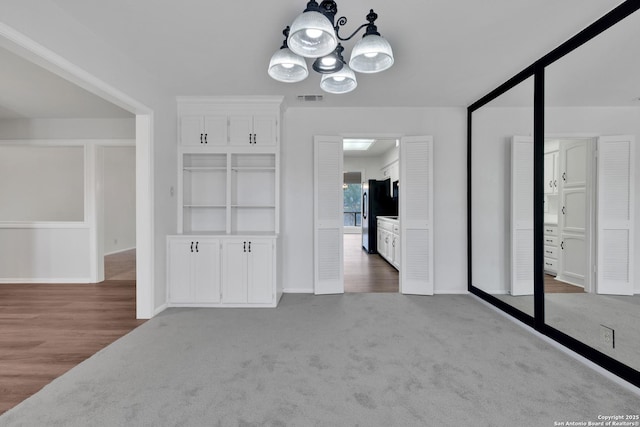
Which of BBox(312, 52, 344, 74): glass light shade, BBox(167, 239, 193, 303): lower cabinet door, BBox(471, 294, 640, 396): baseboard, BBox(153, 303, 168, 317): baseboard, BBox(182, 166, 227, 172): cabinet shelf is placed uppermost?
BBox(312, 52, 344, 74): glass light shade

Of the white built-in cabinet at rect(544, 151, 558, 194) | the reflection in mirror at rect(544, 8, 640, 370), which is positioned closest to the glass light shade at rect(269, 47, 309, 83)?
the reflection in mirror at rect(544, 8, 640, 370)

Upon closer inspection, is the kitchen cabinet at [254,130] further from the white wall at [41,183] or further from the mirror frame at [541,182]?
the white wall at [41,183]

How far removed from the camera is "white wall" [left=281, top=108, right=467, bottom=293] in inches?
161

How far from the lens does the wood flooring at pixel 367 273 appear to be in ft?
14.6

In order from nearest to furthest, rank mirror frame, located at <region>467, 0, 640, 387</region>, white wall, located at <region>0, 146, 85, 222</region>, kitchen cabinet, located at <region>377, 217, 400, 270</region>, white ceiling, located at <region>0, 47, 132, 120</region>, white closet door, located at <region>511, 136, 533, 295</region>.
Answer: mirror frame, located at <region>467, 0, 640, 387</region> → white ceiling, located at <region>0, 47, 132, 120</region> → white closet door, located at <region>511, 136, 533, 295</region> → white wall, located at <region>0, 146, 85, 222</region> → kitchen cabinet, located at <region>377, 217, 400, 270</region>

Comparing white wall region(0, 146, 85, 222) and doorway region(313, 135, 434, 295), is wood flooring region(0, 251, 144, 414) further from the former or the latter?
doorway region(313, 135, 434, 295)

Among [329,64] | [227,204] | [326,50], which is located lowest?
[227,204]

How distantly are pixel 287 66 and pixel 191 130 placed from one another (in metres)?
2.14

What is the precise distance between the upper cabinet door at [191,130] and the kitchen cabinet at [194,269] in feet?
4.13

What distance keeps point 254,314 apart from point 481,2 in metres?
3.43

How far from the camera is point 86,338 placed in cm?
271

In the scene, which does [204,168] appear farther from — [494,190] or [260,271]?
[494,190]

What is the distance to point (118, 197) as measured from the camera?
25.5 feet

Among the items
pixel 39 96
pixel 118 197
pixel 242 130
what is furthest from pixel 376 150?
pixel 118 197
